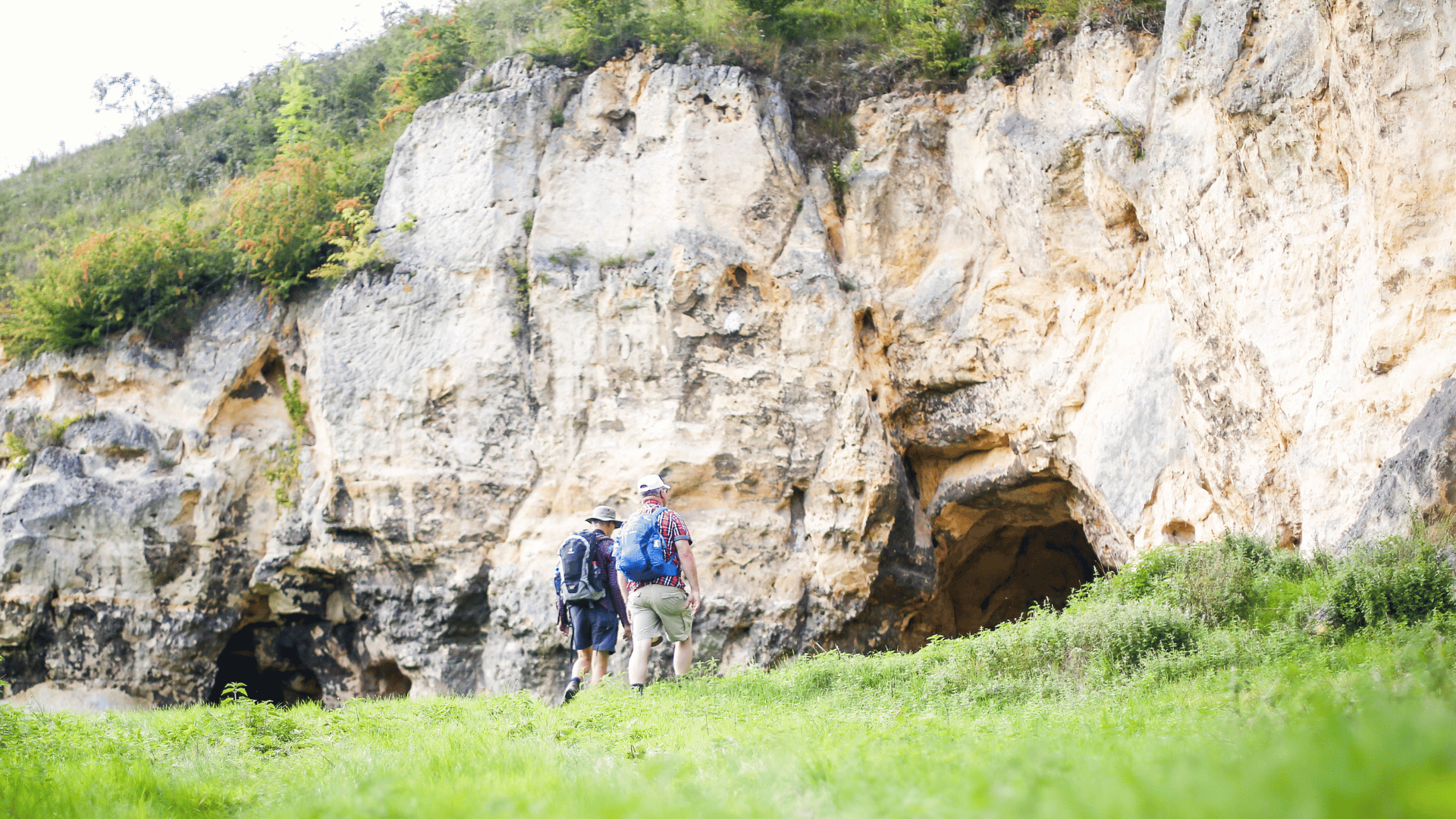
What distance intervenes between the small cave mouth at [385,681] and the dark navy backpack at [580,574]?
220 inches

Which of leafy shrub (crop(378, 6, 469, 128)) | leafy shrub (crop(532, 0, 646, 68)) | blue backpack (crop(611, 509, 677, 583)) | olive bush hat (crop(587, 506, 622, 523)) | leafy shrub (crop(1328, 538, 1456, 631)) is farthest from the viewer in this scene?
leafy shrub (crop(378, 6, 469, 128))

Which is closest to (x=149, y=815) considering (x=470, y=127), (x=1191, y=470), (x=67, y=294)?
(x=1191, y=470)

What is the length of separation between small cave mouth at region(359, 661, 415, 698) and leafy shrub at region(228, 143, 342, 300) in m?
5.41

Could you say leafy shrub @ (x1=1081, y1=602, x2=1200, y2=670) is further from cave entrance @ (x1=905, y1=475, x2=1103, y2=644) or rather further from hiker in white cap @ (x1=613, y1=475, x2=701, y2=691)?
cave entrance @ (x1=905, y1=475, x2=1103, y2=644)

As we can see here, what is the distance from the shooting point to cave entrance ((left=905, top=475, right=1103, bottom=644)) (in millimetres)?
12289

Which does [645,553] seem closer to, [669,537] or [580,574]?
[669,537]

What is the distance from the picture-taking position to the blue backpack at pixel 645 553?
794 centimetres

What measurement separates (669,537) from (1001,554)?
8.23m

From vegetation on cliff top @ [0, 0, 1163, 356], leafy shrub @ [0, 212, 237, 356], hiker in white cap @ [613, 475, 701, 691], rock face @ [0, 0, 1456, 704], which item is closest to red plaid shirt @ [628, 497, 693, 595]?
hiker in white cap @ [613, 475, 701, 691]

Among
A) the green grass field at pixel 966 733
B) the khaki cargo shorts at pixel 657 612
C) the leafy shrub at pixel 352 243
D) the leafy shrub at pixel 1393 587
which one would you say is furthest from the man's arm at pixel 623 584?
the leafy shrub at pixel 352 243

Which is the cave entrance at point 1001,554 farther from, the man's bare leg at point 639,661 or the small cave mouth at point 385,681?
the small cave mouth at point 385,681

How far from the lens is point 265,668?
1377cm

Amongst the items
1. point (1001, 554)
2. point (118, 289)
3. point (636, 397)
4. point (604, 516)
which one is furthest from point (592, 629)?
point (118, 289)

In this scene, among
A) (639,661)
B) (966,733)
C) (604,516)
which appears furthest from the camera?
(604,516)
